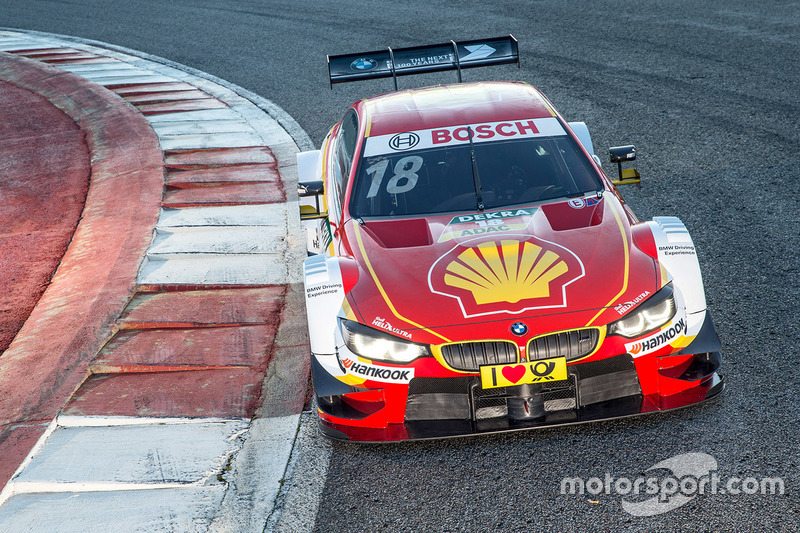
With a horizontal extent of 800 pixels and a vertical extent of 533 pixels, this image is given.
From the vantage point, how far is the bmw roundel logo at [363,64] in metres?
7.06

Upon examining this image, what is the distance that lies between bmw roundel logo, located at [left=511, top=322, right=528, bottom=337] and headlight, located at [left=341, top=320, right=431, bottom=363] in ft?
1.32

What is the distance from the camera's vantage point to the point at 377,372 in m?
3.75

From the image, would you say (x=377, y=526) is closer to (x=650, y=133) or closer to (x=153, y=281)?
(x=153, y=281)

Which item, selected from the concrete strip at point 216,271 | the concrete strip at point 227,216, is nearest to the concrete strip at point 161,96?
the concrete strip at point 227,216

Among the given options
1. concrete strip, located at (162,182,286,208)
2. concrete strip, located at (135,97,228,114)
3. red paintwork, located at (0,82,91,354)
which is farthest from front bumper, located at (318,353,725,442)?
concrete strip, located at (135,97,228,114)

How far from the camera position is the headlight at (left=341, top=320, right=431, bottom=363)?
3.71 metres

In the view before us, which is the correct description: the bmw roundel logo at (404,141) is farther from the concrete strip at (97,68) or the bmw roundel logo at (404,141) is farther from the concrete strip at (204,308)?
the concrete strip at (97,68)

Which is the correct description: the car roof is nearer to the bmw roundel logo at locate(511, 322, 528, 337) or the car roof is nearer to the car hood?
the car hood

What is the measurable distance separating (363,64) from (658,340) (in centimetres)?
427

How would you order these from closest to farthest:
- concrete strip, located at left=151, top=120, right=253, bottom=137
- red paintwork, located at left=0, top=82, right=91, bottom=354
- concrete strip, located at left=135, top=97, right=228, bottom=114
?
red paintwork, located at left=0, top=82, right=91, bottom=354 < concrete strip, located at left=151, top=120, right=253, bottom=137 < concrete strip, located at left=135, top=97, right=228, bottom=114

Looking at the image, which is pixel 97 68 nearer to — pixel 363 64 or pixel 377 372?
pixel 363 64

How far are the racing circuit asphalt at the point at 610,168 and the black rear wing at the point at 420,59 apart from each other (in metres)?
1.69

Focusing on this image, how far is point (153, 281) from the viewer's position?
5934 millimetres

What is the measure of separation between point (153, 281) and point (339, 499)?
2.99 meters
